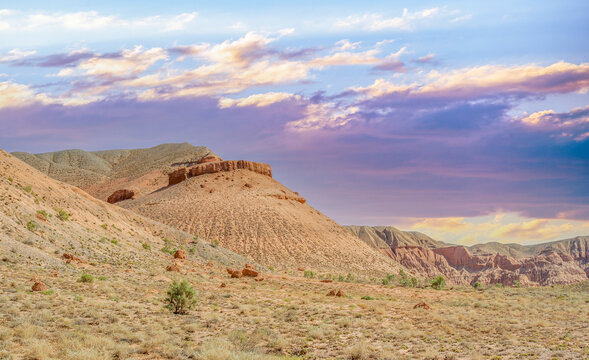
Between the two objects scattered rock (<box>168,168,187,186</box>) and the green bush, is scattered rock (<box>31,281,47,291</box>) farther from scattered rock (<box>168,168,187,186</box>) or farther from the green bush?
scattered rock (<box>168,168,187,186</box>)

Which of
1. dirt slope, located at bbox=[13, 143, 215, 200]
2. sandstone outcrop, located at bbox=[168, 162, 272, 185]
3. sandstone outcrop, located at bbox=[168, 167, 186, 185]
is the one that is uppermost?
dirt slope, located at bbox=[13, 143, 215, 200]

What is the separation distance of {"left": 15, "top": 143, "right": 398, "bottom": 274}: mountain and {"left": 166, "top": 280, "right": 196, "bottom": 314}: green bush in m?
39.4

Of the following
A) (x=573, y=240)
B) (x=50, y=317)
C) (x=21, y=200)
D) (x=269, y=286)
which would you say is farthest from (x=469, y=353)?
(x=573, y=240)

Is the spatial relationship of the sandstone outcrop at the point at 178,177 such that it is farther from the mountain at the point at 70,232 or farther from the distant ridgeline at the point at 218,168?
the mountain at the point at 70,232

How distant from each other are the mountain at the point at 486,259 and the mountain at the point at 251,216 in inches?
1074

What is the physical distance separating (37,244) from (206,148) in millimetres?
113402

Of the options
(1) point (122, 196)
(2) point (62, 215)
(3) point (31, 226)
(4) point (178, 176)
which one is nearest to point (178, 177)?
(4) point (178, 176)

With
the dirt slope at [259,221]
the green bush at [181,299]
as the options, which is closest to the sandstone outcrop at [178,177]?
the dirt slope at [259,221]

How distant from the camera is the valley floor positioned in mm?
14117

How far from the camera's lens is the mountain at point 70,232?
91.0ft

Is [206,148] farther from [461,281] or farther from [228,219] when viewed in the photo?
[461,281]

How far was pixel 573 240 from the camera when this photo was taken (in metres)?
180

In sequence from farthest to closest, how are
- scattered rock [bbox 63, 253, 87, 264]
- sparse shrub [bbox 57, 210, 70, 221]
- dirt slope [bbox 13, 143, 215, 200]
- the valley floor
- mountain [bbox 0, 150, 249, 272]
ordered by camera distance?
dirt slope [bbox 13, 143, 215, 200], sparse shrub [bbox 57, 210, 70, 221], scattered rock [bbox 63, 253, 87, 264], mountain [bbox 0, 150, 249, 272], the valley floor

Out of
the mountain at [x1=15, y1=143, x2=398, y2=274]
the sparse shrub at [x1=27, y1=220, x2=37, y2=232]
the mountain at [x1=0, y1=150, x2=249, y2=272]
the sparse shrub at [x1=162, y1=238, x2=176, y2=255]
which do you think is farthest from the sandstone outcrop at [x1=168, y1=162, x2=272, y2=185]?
the sparse shrub at [x1=27, y1=220, x2=37, y2=232]
